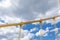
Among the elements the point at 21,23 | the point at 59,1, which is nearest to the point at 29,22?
the point at 21,23

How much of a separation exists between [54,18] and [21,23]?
3235 millimetres

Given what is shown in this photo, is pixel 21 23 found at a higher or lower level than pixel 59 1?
lower

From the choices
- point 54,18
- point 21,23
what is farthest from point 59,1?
point 21,23

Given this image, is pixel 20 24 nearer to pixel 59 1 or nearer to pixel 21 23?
pixel 21 23

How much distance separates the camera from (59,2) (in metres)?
13.3

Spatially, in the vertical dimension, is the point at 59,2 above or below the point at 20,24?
above

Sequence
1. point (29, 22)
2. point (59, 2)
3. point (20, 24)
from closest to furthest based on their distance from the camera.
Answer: point (59, 2)
point (20, 24)
point (29, 22)

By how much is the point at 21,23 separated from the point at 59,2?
13.2ft

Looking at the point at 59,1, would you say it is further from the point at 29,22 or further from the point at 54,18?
the point at 29,22

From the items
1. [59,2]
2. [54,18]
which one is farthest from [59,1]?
[54,18]

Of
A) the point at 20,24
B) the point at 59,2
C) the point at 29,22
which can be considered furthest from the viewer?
the point at 29,22

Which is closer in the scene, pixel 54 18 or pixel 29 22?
pixel 54 18

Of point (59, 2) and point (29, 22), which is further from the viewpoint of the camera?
point (29, 22)

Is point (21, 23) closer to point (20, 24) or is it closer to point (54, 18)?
point (20, 24)
